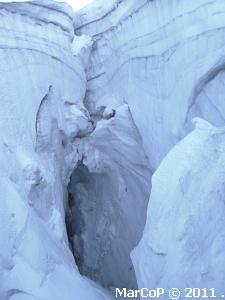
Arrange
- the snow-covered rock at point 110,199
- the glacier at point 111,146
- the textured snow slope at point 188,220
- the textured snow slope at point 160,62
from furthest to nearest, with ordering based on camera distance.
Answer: the snow-covered rock at point 110,199 → the textured snow slope at point 160,62 → the glacier at point 111,146 → the textured snow slope at point 188,220

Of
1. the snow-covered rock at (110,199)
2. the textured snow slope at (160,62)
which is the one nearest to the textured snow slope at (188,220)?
the textured snow slope at (160,62)

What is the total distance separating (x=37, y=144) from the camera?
2.01 m

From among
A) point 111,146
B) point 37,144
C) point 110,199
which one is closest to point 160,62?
point 111,146

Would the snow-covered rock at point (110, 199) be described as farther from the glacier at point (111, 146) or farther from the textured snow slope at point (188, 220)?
the textured snow slope at point (188, 220)

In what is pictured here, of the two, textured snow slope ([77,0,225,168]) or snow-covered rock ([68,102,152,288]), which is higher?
textured snow slope ([77,0,225,168])

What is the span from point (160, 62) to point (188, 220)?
2.72 ft

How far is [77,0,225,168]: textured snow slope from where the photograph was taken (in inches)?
73.7

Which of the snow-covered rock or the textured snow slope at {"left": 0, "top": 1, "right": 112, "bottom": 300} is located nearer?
the textured snow slope at {"left": 0, "top": 1, "right": 112, "bottom": 300}

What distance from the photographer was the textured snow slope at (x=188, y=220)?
1447 mm

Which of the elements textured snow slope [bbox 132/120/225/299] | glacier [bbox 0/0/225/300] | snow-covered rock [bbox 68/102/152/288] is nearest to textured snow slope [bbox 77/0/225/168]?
glacier [bbox 0/0/225/300]

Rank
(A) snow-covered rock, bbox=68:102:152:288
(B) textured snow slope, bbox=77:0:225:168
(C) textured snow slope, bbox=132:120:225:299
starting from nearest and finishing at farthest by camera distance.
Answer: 1. (C) textured snow slope, bbox=132:120:225:299
2. (B) textured snow slope, bbox=77:0:225:168
3. (A) snow-covered rock, bbox=68:102:152:288

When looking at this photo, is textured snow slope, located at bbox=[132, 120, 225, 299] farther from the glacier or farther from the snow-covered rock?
the snow-covered rock

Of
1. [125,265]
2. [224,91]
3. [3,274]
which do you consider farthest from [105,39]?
[3,274]

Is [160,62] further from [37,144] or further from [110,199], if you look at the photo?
[110,199]
